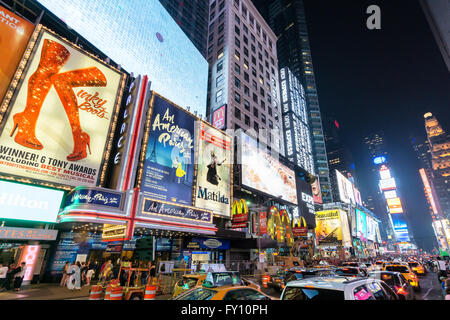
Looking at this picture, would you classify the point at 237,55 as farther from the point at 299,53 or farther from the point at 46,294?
the point at 299,53

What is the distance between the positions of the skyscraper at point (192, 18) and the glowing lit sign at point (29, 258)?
170ft

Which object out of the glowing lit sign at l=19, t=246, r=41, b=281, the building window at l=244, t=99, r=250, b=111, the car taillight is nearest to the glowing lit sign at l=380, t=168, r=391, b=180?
the building window at l=244, t=99, r=250, b=111

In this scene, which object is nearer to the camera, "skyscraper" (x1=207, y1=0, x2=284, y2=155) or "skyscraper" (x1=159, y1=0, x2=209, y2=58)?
"skyscraper" (x1=207, y1=0, x2=284, y2=155)

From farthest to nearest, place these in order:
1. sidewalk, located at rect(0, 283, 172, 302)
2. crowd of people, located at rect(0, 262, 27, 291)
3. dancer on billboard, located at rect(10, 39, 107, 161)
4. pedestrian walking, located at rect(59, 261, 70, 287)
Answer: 1. pedestrian walking, located at rect(59, 261, 70, 287)
2. dancer on billboard, located at rect(10, 39, 107, 161)
3. crowd of people, located at rect(0, 262, 27, 291)
4. sidewalk, located at rect(0, 283, 172, 302)

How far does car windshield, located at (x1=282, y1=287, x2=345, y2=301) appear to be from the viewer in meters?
5.30

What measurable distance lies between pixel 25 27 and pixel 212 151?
20.2 metres

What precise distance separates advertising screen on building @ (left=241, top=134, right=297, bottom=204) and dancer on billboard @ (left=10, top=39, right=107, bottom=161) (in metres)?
21.1

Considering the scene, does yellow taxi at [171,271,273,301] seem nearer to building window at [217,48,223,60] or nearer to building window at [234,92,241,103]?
building window at [234,92,241,103]

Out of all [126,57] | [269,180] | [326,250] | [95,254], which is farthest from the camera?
[326,250]

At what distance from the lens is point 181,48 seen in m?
41.4

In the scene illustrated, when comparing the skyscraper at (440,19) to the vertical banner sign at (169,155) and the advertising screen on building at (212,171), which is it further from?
the advertising screen on building at (212,171)

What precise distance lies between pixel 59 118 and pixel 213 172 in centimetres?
1647
